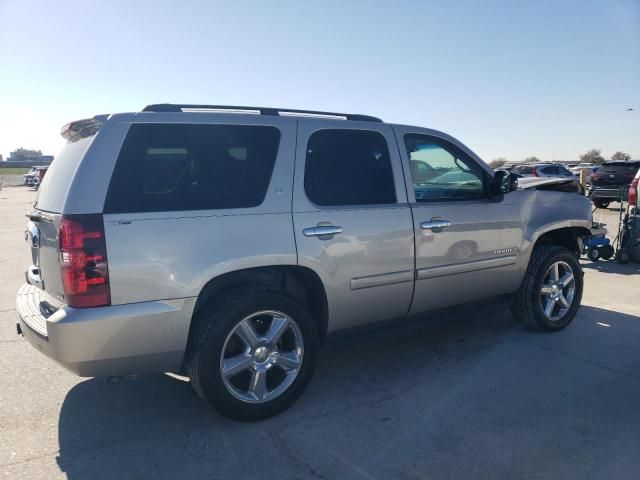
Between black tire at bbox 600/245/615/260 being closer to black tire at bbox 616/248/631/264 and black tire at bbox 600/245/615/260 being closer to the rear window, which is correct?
black tire at bbox 616/248/631/264

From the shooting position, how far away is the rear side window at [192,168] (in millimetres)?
2783

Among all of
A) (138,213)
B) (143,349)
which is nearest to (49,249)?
(138,213)

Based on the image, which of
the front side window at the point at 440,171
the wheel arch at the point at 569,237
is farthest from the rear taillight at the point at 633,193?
the front side window at the point at 440,171

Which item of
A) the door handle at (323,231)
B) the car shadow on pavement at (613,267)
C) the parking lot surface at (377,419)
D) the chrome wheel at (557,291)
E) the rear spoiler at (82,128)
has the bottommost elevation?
the car shadow on pavement at (613,267)

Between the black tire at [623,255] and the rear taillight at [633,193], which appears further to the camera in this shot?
the black tire at [623,255]

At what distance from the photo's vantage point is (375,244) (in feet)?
11.6

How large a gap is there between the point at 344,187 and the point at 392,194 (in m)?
0.42

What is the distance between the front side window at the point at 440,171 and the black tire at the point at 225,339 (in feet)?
4.71

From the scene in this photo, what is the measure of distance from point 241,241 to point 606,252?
7320mm

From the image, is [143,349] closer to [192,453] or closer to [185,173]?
[192,453]

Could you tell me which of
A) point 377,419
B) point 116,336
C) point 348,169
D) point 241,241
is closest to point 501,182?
point 348,169

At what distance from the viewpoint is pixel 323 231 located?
329 centimetres

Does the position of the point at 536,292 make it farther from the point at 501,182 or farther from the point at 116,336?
the point at 116,336

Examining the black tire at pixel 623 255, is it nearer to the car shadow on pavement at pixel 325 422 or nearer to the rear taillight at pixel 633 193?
the rear taillight at pixel 633 193
